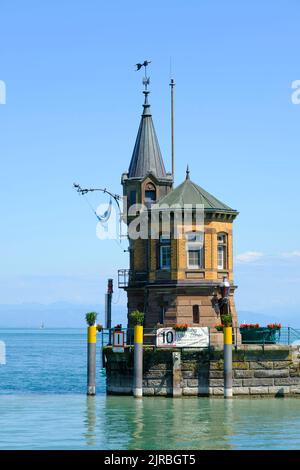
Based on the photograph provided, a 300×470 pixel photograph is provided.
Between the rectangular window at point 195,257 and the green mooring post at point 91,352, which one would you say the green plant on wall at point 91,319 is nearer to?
the green mooring post at point 91,352

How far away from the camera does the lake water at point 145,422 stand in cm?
4234

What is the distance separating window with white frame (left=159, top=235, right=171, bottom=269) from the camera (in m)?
60.1

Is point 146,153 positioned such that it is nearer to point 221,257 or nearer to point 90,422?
point 221,257

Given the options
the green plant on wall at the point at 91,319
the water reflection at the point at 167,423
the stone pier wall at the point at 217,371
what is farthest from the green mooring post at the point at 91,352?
the stone pier wall at the point at 217,371

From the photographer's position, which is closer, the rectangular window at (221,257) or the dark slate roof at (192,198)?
the dark slate roof at (192,198)

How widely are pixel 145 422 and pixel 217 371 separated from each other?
9.04 meters

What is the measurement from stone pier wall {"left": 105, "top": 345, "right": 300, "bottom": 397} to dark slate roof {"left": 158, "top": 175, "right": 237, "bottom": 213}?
322 inches

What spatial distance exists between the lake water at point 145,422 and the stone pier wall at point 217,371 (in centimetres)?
74

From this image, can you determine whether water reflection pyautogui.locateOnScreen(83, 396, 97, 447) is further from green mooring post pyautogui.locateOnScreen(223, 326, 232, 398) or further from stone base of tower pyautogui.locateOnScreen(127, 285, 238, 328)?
green mooring post pyautogui.locateOnScreen(223, 326, 232, 398)

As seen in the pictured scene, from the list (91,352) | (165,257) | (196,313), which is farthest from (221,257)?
(91,352)

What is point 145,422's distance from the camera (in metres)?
47.5
